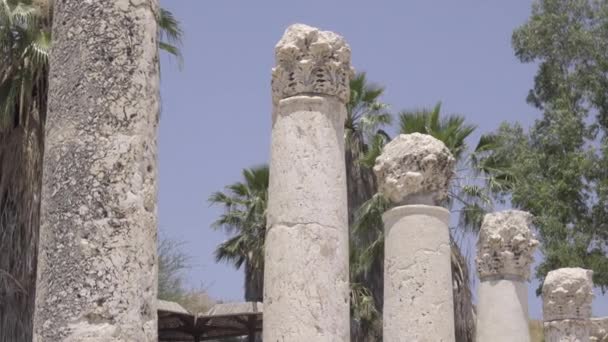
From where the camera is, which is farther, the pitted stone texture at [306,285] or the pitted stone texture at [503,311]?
the pitted stone texture at [503,311]

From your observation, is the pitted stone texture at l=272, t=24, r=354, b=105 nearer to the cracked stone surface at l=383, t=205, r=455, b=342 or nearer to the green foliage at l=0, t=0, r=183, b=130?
the cracked stone surface at l=383, t=205, r=455, b=342

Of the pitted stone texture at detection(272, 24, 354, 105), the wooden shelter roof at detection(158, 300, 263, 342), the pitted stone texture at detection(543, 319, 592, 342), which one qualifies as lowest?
the pitted stone texture at detection(543, 319, 592, 342)

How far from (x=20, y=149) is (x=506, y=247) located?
750cm

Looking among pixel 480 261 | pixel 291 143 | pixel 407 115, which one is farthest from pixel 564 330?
pixel 291 143

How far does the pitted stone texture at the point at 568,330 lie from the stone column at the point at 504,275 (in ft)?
9.73

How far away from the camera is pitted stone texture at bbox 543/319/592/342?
16.8 meters

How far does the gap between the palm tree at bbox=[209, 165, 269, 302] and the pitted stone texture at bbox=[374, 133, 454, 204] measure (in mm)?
13518

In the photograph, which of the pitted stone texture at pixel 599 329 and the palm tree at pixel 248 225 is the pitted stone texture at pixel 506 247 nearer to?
the pitted stone texture at pixel 599 329

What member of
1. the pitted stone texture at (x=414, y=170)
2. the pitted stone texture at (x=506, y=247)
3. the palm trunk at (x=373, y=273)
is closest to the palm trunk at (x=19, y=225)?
the pitted stone texture at (x=414, y=170)

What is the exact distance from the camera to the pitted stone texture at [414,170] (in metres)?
11.1

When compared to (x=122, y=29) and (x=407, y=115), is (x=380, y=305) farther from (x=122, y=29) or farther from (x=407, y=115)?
(x=122, y=29)

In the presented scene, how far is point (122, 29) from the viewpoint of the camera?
5449 millimetres

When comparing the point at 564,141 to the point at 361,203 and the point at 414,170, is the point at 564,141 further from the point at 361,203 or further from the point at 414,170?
the point at 414,170

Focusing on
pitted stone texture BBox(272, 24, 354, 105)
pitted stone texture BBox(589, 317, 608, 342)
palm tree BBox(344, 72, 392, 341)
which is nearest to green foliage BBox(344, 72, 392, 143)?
palm tree BBox(344, 72, 392, 341)
